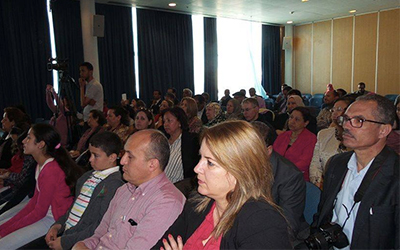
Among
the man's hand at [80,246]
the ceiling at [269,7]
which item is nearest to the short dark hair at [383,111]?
the man's hand at [80,246]

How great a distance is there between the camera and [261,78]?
492 inches

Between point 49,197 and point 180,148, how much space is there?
1377mm

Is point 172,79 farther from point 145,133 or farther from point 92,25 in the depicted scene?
point 145,133

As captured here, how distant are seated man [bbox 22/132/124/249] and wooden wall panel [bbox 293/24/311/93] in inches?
447

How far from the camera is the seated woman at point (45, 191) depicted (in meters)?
2.52

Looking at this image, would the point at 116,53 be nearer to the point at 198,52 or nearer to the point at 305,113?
the point at 198,52

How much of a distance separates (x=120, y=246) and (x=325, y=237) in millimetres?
1084

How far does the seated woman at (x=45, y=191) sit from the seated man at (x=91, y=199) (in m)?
0.19

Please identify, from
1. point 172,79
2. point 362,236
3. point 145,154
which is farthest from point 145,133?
point 172,79

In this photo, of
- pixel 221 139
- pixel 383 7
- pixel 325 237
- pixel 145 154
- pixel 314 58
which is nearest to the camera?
pixel 221 139

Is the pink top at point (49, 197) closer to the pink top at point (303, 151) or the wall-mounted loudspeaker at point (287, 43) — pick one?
the pink top at point (303, 151)

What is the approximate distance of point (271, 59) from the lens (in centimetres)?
1261

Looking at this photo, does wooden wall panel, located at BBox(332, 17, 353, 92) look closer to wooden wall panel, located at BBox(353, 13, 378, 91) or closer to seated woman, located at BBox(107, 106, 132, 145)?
wooden wall panel, located at BBox(353, 13, 378, 91)

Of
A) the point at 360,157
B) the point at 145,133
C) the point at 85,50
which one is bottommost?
the point at 360,157
